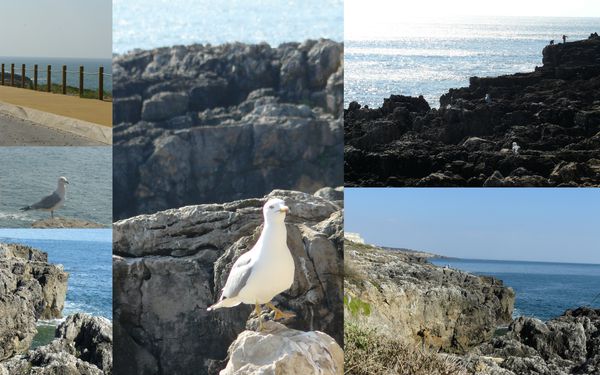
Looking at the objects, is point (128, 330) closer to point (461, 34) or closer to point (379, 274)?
point (379, 274)

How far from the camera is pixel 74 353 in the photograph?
337 inches

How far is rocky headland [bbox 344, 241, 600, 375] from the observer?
889 centimetres

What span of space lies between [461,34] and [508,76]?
0.58 m

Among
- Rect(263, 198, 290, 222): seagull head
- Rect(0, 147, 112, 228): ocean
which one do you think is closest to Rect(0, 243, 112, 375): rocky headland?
Rect(0, 147, 112, 228): ocean

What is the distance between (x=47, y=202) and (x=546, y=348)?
14.7 feet

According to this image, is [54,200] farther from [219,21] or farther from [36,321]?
[219,21]

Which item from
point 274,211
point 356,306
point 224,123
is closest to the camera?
point 274,211

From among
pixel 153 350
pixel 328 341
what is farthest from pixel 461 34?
pixel 153 350

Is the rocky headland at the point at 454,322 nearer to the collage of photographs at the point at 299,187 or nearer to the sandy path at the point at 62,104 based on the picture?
the collage of photographs at the point at 299,187

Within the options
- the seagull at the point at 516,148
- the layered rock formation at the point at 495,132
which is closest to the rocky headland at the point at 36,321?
the layered rock formation at the point at 495,132

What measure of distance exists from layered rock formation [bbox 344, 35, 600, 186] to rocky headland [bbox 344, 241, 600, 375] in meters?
0.82

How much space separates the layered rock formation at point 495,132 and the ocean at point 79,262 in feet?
7.93

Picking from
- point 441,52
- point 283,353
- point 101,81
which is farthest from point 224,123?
point 441,52

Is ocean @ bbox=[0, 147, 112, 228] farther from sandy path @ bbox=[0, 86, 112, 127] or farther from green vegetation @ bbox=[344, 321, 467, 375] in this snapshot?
green vegetation @ bbox=[344, 321, 467, 375]
